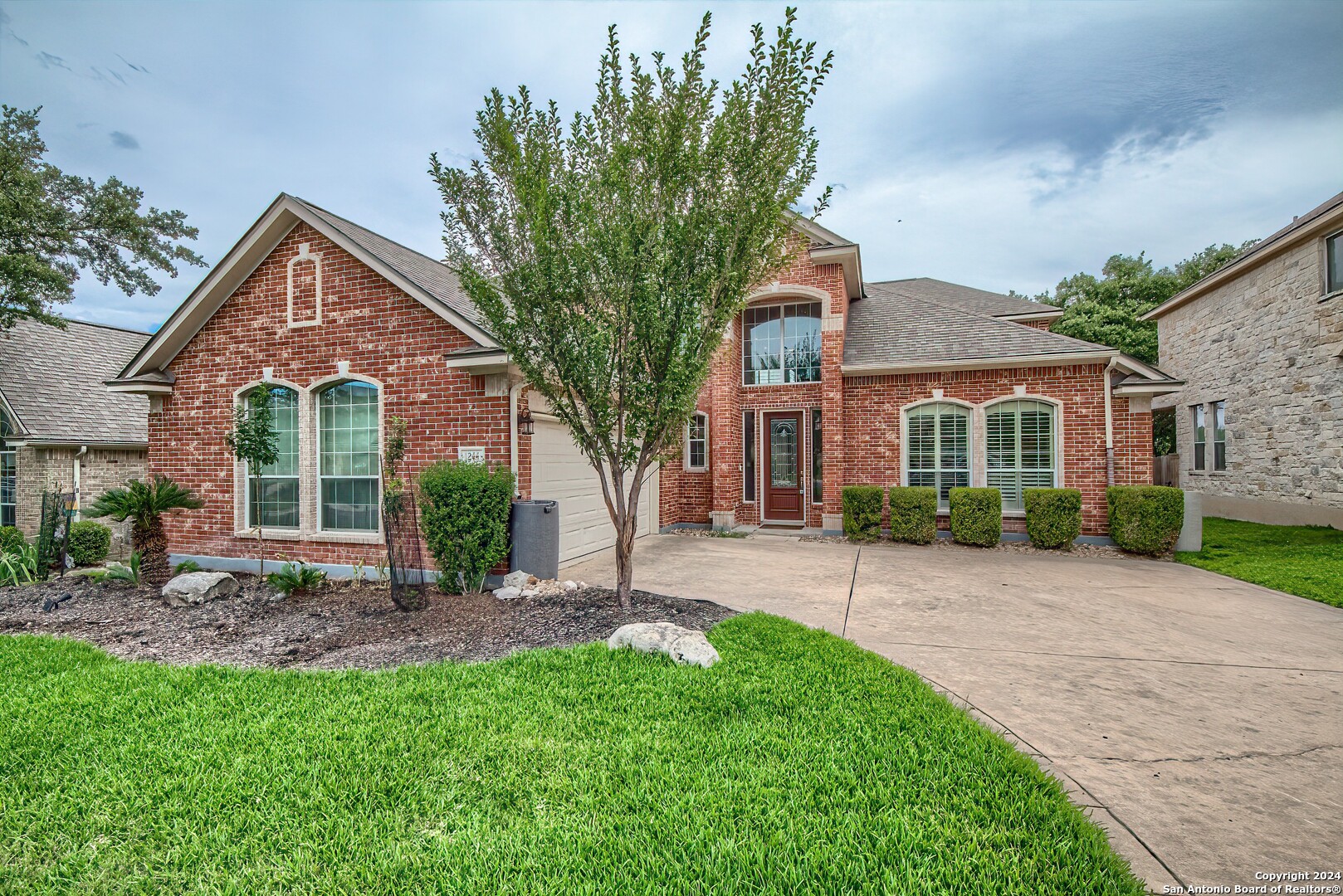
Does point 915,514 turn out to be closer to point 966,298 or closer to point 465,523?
point 465,523

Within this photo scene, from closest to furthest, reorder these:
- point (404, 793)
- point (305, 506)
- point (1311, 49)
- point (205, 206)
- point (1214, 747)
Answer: point (404, 793) → point (1214, 747) → point (305, 506) → point (1311, 49) → point (205, 206)

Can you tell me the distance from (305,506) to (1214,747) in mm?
10018

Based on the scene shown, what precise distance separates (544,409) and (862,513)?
6.49m

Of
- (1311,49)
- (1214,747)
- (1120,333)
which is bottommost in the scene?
(1214,747)

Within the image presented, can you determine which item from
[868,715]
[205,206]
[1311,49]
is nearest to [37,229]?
[205,206]

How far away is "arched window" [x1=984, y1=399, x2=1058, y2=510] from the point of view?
1069 centimetres

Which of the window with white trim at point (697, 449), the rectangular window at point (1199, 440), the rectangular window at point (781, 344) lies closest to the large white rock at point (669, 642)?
the window with white trim at point (697, 449)

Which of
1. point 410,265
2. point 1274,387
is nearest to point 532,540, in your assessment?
point 410,265

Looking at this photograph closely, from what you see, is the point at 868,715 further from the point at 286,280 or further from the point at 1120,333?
the point at 1120,333

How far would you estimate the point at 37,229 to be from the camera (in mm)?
12203

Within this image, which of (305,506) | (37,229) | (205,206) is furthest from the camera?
A: (205,206)

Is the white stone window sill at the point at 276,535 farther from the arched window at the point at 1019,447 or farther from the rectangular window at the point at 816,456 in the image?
the arched window at the point at 1019,447

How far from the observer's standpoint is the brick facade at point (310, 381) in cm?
764

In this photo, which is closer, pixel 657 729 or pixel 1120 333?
pixel 657 729
